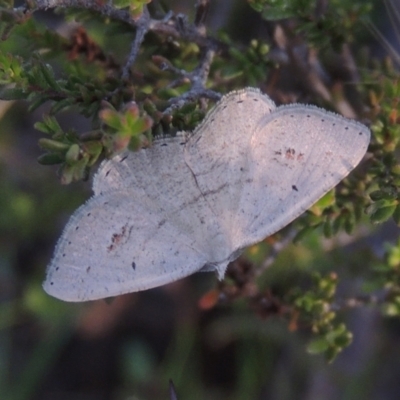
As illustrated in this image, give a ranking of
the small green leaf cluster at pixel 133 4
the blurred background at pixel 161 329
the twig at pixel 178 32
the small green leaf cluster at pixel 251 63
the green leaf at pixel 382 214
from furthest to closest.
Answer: the blurred background at pixel 161 329
the small green leaf cluster at pixel 251 63
the twig at pixel 178 32
the green leaf at pixel 382 214
the small green leaf cluster at pixel 133 4

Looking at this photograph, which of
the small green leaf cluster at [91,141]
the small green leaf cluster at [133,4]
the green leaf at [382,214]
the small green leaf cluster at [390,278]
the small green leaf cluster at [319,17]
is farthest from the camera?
the small green leaf cluster at [390,278]

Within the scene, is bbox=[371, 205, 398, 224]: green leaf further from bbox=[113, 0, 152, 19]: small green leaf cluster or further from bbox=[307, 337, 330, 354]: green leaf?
bbox=[113, 0, 152, 19]: small green leaf cluster

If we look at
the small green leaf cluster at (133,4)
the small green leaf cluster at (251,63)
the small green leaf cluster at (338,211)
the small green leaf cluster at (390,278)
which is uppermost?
the small green leaf cluster at (133,4)

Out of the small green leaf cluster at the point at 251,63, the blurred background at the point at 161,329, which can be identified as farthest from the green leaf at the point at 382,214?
the blurred background at the point at 161,329

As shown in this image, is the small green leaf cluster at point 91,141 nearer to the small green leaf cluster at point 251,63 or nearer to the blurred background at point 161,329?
the small green leaf cluster at point 251,63

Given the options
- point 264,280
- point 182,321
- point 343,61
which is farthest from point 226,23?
point 182,321

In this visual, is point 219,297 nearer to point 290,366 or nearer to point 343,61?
point 343,61
